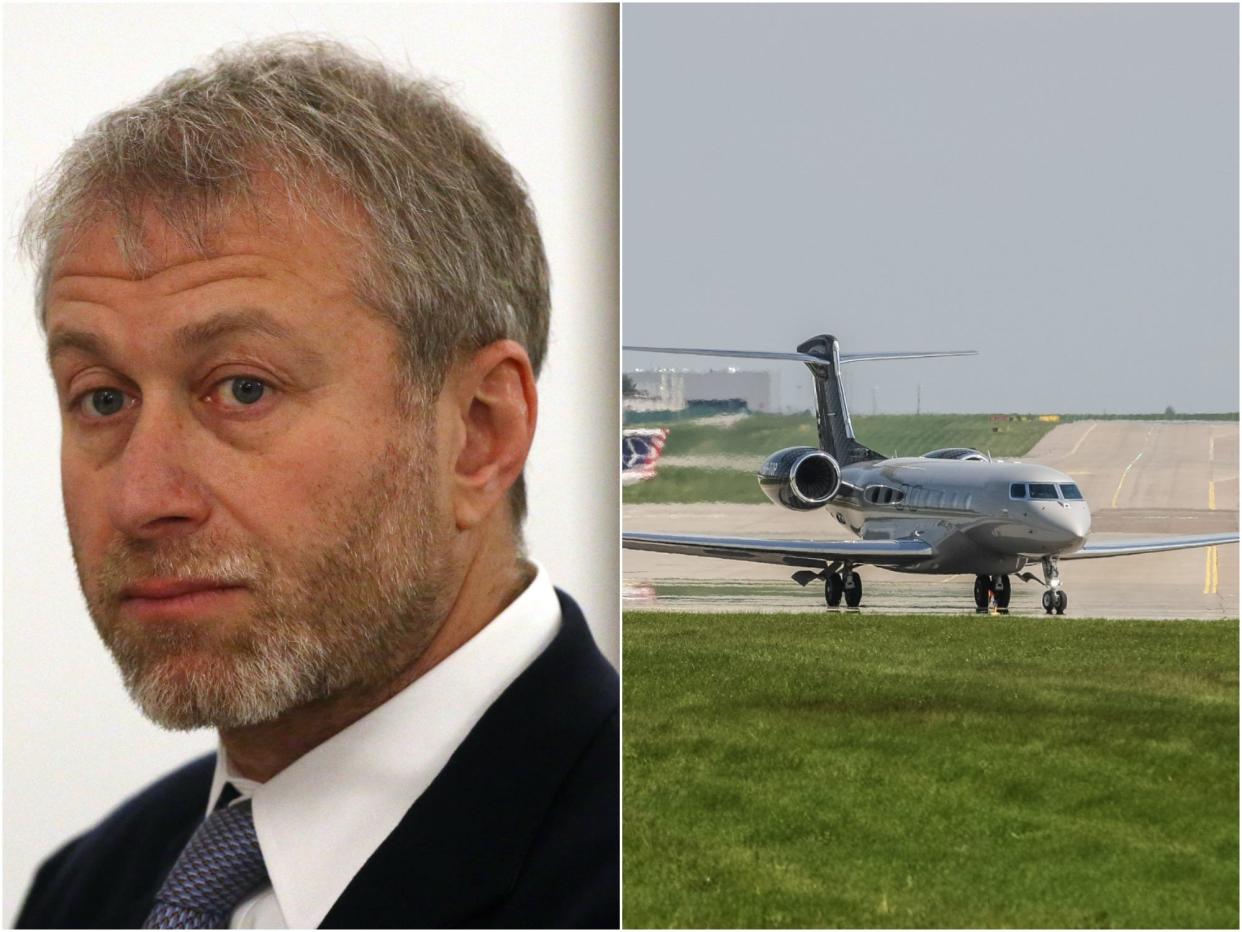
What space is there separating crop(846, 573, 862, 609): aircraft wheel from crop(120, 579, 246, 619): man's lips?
6.95ft

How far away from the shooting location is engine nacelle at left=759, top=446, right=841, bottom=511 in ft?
15.2

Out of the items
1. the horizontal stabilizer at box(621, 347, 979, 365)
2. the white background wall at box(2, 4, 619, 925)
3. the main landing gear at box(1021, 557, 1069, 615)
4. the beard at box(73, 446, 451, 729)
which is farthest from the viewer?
the main landing gear at box(1021, 557, 1069, 615)

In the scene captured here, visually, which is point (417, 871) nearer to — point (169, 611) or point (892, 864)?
point (169, 611)

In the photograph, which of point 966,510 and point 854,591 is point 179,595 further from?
point 966,510

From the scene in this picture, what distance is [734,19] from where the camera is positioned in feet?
15.3

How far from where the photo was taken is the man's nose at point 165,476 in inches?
131

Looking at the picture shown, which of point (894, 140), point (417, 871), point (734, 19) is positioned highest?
point (734, 19)

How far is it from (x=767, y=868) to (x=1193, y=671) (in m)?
1.41

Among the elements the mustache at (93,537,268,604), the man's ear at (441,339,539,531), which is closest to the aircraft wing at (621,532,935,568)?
the man's ear at (441,339,539,531)

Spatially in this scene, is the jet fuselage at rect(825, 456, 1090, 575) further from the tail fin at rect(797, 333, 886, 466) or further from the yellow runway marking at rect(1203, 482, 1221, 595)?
the yellow runway marking at rect(1203, 482, 1221, 595)

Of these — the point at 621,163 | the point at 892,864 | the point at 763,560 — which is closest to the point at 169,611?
the point at 621,163

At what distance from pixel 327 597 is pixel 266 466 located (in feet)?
1.05

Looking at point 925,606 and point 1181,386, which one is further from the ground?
point 1181,386

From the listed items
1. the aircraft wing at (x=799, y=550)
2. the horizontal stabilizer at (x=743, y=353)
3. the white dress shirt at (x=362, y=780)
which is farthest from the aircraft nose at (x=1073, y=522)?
the white dress shirt at (x=362, y=780)
